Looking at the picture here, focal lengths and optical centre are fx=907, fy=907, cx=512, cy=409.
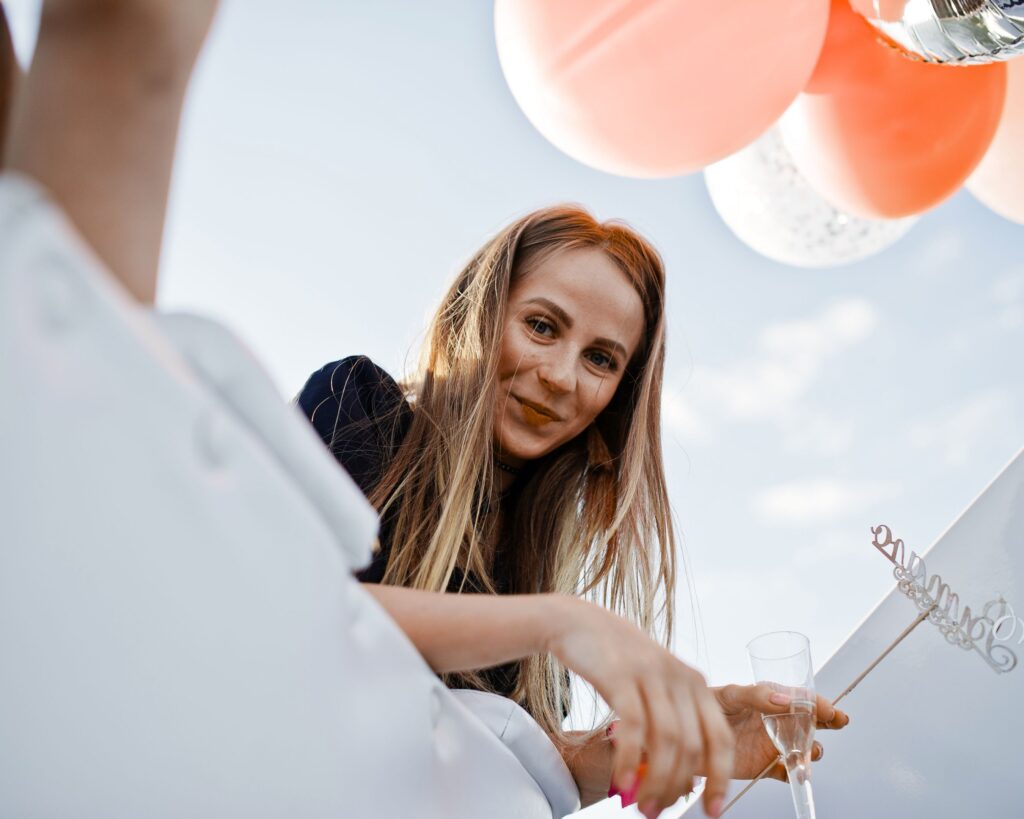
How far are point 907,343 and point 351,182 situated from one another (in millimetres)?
2387

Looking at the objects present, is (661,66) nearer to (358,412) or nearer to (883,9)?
(883,9)

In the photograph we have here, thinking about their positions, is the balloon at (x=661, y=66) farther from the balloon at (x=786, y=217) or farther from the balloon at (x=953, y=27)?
the balloon at (x=786, y=217)

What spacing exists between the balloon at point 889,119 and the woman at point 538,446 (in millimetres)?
378

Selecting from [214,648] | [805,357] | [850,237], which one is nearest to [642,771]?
[214,648]

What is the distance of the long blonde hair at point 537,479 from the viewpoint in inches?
51.4

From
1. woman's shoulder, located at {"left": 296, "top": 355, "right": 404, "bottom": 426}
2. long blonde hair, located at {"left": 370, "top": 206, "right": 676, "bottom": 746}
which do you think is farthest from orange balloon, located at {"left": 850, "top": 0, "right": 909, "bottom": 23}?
woman's shoulder, located at {"left": 296, "top": 355, "right": 404, "bottom": 426}

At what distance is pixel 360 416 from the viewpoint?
1.33 meters

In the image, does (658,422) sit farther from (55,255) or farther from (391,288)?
(391,288)

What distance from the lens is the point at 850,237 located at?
178 centimetres

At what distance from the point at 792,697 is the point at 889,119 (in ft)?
3.33

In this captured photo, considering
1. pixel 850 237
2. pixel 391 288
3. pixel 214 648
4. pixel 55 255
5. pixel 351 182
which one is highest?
pixel 850 237

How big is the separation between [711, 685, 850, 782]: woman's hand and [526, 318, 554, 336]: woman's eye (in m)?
0.68

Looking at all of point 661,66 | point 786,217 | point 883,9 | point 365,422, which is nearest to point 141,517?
point 365,422

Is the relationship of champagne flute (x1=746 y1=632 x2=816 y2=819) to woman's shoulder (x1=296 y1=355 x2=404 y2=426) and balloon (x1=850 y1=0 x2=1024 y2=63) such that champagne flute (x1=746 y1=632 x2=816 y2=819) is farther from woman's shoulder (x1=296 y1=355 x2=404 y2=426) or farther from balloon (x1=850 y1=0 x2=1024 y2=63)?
balloon (x1=850 y1=0 x2=1024 y2=63)
